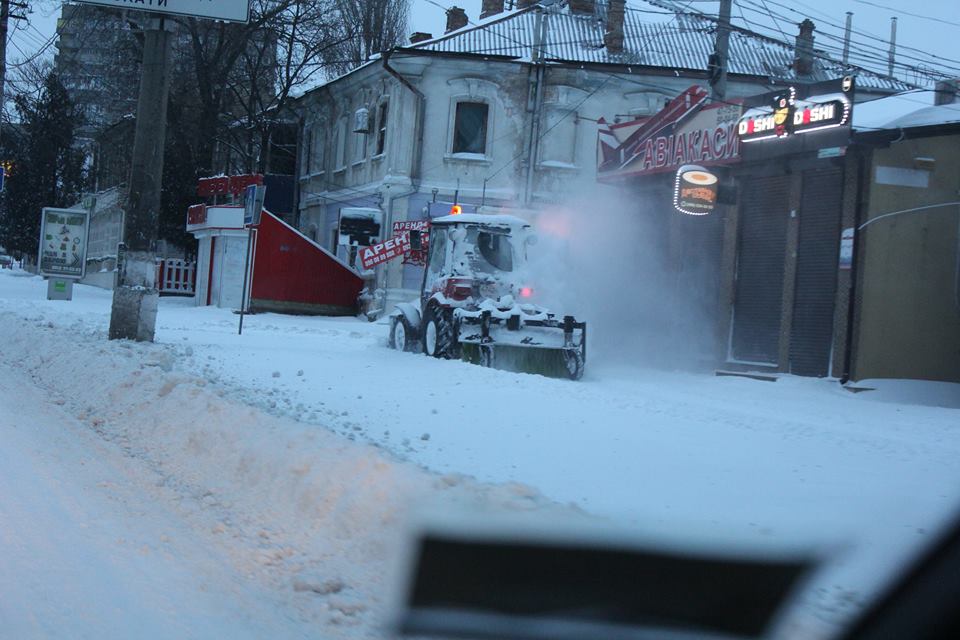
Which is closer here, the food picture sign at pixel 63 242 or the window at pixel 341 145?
the food picture sign at pixel 63 242

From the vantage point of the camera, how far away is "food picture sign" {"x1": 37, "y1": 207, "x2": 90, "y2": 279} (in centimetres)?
3141

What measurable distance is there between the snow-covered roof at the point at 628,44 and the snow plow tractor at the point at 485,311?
1570 cm

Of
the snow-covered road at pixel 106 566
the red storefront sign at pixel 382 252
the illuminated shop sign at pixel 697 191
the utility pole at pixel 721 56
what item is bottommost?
the snow-covered road at pixel 106 566

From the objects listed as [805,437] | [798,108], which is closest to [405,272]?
[798,108]

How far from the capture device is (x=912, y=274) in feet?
53.9

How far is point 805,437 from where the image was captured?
10.6m

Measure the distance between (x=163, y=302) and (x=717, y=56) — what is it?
78.3ft

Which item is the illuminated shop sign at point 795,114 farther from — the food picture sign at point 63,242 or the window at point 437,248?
the food picture sign at point 63,242

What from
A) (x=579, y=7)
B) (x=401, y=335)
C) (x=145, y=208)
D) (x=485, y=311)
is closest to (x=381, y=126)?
(x=579, y=7)

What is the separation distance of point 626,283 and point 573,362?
20.8ft

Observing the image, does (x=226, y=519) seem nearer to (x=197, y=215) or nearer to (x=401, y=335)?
(x=401, y=335)

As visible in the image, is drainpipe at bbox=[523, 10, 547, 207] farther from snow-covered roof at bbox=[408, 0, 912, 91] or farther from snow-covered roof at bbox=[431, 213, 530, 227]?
snow-covered roof at bbox=[431, 213, 530, 227]

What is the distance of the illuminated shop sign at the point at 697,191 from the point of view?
19.2 m

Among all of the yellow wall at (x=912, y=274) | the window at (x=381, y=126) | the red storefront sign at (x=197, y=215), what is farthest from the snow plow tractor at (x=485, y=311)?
the red storefront sign at (x=197, y=215)
